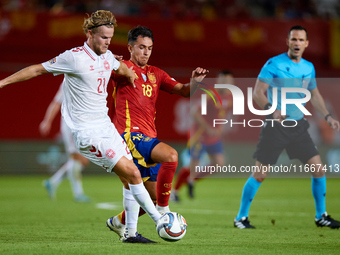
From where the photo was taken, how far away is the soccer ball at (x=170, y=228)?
17.0ft

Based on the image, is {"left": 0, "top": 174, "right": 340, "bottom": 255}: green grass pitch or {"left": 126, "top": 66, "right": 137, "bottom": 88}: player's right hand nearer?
{"left": 0, "top": 174, "right": 340, "bottom": 255}: green grass pitch

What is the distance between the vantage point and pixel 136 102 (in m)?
Result: 6.00

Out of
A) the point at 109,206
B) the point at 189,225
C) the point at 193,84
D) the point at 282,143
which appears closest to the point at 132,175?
the point at 193,84

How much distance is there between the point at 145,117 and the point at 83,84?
0.92m

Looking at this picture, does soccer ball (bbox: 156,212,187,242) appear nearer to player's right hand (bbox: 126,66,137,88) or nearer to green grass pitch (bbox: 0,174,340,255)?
green grass pitch (bbox: 0,174,340,255)

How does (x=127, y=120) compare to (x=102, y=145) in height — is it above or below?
above

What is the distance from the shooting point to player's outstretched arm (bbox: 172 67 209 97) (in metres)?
5.87

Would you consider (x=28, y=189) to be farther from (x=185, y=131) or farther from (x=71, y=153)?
(x=185, y=131)

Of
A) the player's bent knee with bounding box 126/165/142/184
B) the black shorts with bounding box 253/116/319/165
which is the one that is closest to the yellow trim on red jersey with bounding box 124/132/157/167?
the player's bent knee with bounding box 126/165/142/184

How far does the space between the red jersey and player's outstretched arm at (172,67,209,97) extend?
0.82ft

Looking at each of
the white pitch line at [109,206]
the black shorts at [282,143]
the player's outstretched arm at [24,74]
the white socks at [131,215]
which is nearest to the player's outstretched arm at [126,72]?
the player's outstretched arm at [24,74]

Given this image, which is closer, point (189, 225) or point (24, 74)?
point (24, 74)

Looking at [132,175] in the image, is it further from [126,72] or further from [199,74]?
[199,74]

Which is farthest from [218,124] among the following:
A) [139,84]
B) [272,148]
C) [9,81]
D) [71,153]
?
[9,81]
